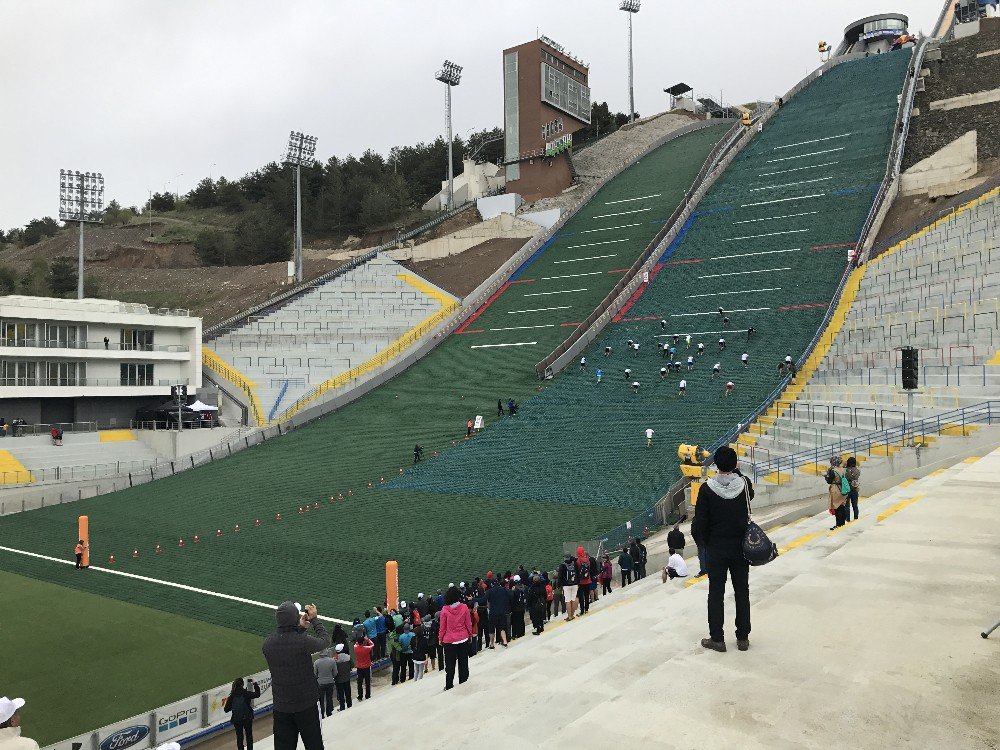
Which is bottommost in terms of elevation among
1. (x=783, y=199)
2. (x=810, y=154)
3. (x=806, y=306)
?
(x=806, y=306)

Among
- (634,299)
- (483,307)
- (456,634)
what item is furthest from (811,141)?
(456,634)

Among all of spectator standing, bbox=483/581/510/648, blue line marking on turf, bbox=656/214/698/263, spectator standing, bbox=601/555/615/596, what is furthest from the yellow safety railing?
spectator standing, bbox=483/581/510/648

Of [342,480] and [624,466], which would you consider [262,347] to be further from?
[624,466]

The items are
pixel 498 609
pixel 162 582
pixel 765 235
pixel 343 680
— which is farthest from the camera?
pixel 765 235

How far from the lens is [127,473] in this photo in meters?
35.1

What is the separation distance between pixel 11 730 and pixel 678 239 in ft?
177

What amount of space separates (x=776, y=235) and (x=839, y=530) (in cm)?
4334

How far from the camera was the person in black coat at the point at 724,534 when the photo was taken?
5777 mm

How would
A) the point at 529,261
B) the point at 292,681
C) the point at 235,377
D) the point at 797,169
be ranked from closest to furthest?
1. the point at 292,681
2. the point at 235,377
3. the point at 797,169
4. the point at 529,261

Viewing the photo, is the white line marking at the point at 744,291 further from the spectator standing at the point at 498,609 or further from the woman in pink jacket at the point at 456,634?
the woman in pink jacket at the point at 456,634

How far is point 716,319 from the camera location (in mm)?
41531

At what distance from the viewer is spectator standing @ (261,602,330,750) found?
5273mm

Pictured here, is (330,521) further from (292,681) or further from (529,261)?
(529,261)

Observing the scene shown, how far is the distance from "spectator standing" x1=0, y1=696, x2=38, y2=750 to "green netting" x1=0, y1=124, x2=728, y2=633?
12.8 meters
